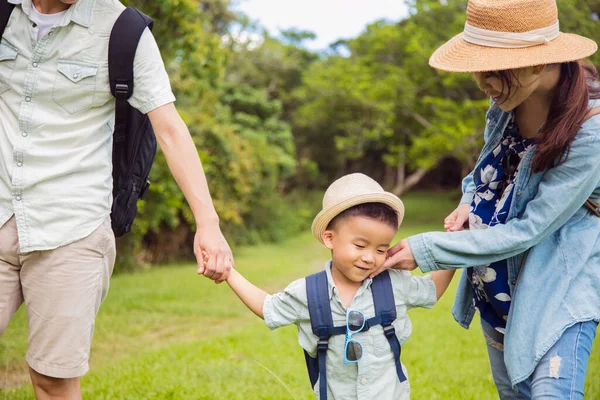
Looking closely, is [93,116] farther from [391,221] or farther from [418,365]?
[418,365]

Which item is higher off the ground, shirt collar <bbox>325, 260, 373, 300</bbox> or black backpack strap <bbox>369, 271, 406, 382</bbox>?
shirt collar <bbox>325, 260, 373, 300</bbox>

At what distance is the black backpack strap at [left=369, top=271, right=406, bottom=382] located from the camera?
252cm

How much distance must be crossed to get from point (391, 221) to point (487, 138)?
576 millimetres

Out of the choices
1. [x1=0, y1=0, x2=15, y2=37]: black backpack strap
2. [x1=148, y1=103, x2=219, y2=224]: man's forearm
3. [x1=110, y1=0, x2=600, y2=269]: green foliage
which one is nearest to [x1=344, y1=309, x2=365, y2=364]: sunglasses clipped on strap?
[x1=148, y1=103, x2=219, y2=224]: man's forearm

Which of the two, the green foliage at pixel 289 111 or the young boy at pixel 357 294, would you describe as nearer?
the young boy at pixel 357 294

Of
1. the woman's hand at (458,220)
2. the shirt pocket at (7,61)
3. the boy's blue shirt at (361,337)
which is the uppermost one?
the shirt pocket at (7,61)

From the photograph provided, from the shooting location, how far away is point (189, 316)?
802 centimetres

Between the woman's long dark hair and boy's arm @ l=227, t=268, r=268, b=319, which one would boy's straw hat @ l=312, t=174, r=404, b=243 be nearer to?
boy's arm @ l=227, t=268, r=268, b=319

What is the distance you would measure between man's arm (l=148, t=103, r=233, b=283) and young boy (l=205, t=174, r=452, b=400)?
0.83 feet

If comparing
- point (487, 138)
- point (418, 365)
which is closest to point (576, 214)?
point (487, 138)

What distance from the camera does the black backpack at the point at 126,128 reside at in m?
2.48

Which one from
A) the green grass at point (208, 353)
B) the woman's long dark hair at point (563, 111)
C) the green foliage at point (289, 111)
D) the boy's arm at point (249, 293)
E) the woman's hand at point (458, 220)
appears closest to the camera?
the woman's long dark hair at point (563, 111)

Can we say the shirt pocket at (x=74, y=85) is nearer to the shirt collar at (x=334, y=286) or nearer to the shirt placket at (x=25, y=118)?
the shirt placket at (x=25, y=118)

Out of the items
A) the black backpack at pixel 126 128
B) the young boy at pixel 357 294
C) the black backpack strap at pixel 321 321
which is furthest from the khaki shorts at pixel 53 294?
the black backpack strap at pixel 321 321
